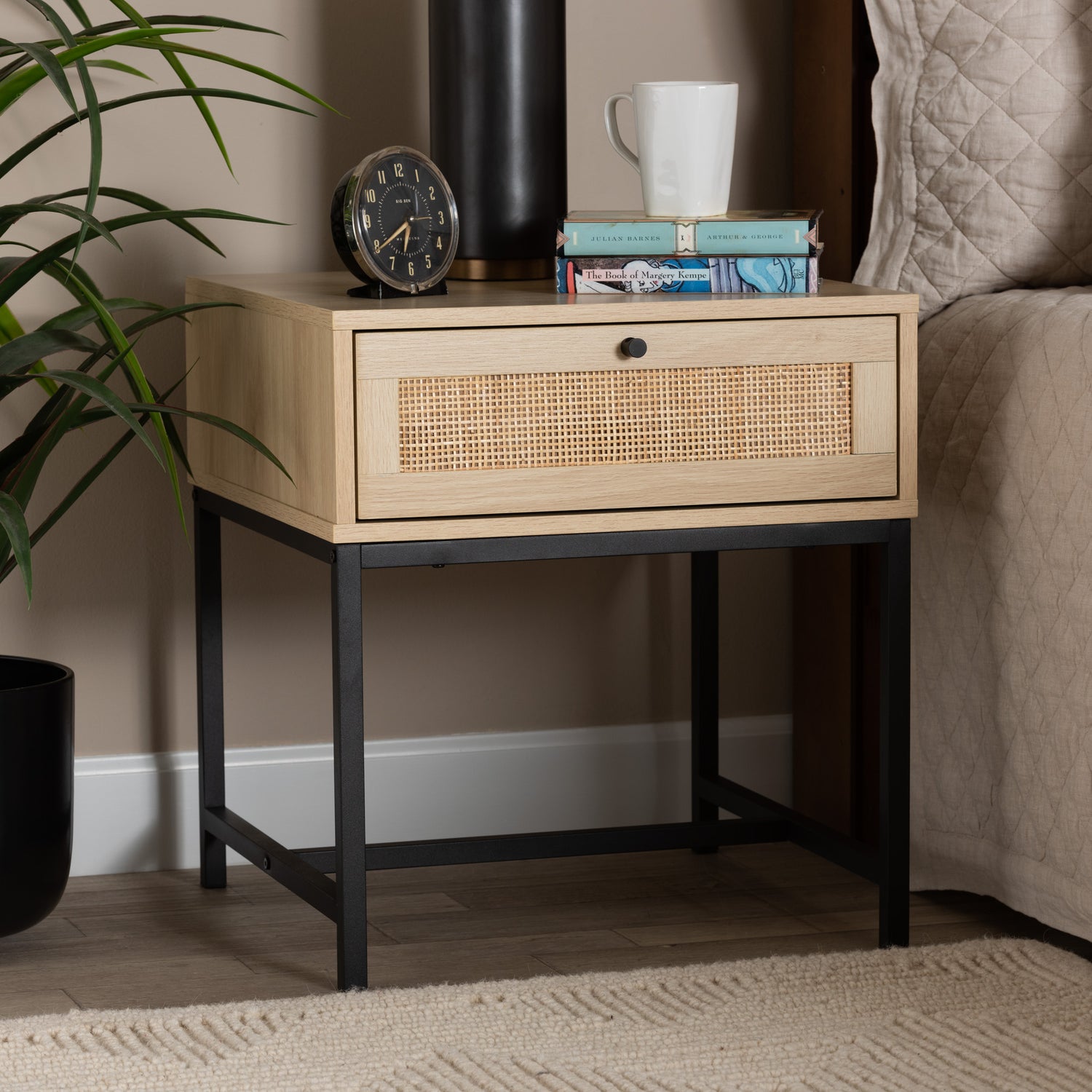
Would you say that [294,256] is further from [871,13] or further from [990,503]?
[990,503]

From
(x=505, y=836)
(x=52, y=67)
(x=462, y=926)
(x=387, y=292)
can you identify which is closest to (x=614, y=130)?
(x=387, y=292)

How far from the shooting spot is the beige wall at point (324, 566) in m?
1.77

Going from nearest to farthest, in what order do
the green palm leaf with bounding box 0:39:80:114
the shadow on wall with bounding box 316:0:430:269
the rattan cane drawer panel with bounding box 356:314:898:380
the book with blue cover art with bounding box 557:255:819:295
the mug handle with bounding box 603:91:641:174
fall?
the green palm leaf with bounding box 0:39:80:114, the rattan cane drawer panel with bounding box 356:314:898:380, the book with blue cover art with bounding box 557:255:819:295, the mug handle with bounding box 603:91:641:174, the shadow on wall with bounding box 316:0:430:269

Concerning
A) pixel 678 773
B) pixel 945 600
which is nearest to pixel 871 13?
pixel 945 600

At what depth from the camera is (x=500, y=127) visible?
1.60 meters

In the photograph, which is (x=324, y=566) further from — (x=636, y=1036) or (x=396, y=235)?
(x=636, y=1036)

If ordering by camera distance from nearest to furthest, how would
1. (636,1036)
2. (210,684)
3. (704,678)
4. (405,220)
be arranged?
(636,1036), (405,220), (210,684), (704,678)

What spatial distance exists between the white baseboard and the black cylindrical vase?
0.57 meters

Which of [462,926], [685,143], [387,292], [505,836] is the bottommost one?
[462,926]

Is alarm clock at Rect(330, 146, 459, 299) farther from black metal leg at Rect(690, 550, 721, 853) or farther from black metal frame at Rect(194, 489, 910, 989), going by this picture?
black metal leg at Rect(690, 550, 721, 853)

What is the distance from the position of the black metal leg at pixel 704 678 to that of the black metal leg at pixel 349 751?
1.71 ft

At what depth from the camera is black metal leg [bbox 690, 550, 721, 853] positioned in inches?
71.8

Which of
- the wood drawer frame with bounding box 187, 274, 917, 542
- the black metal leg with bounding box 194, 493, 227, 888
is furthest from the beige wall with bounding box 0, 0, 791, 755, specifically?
the wood drawer frame with bounding box 187, 274, 917, 542

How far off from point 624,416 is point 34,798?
2.05 ft
